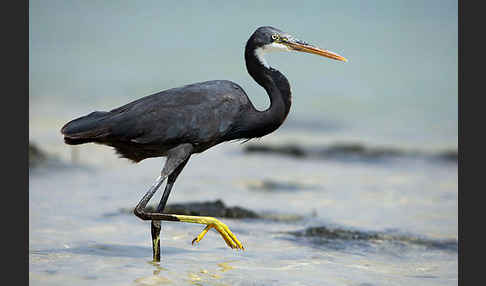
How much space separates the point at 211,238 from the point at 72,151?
5880 millimetres

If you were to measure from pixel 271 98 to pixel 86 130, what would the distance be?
181cm

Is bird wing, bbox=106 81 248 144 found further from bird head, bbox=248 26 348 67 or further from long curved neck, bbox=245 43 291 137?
bird head, bbox=248 26 348 67

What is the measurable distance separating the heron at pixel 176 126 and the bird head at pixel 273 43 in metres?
0.46

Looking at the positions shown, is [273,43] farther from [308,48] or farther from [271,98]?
[271,98]

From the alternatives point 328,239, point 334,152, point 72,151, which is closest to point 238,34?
point 334,152

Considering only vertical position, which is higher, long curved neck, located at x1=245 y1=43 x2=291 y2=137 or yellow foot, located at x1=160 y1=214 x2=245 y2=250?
long curved neck, located at x1=245 y1=43 x2=291 y2=137

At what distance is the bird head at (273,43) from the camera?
7.37 metres

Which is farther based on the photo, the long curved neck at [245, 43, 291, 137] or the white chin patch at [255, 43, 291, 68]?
the white chin patch at [255, 43, 291, 68]

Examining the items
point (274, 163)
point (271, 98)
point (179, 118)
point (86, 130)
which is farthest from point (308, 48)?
point (274, 163)

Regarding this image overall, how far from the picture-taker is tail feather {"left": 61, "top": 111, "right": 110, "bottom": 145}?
270 inches

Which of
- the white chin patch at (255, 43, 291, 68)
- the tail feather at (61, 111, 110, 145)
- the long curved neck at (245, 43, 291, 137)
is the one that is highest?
the white chin patch at (255, 43, 291, 68)

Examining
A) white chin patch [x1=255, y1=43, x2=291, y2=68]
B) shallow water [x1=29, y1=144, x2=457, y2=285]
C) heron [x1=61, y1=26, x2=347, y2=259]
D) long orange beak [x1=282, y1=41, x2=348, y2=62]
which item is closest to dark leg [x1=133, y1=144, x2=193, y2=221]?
heron [x1=61, y1=26, x2=347, y2=259]

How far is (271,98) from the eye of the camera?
24.0 feet

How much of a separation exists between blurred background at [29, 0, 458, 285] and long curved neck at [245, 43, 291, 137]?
1.36m
